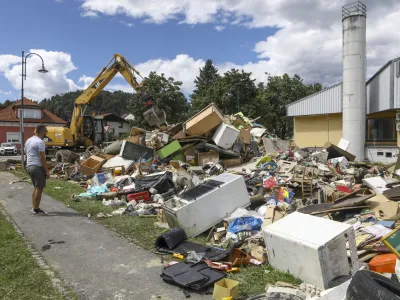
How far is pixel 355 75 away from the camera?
17250mm

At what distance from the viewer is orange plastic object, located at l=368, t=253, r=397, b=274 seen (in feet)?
12.5

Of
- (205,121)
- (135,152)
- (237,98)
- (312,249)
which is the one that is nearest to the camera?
(312,249)

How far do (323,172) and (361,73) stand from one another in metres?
9.79

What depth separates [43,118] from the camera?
3969cm

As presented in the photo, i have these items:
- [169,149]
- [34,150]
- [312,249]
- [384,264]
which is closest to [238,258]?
[312,249]

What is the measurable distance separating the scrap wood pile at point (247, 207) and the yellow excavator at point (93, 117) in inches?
69.9

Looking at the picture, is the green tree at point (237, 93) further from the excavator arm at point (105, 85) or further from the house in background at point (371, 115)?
the excavator arm at point (105, 85)

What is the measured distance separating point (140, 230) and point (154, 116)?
29.6 feet

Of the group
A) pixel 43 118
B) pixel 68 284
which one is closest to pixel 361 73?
pixel 68 284

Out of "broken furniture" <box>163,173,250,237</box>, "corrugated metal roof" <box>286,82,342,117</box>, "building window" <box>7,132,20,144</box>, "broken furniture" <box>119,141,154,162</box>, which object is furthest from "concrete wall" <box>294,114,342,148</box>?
"building window" <box>7,132,20,144</box>

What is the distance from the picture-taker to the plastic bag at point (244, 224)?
5316 mm

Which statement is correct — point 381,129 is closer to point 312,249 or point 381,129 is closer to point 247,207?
point 247,207

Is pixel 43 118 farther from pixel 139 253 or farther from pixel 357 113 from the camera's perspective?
pixel 139 253

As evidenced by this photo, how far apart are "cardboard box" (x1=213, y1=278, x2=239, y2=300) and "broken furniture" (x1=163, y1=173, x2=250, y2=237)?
2.01 meters
